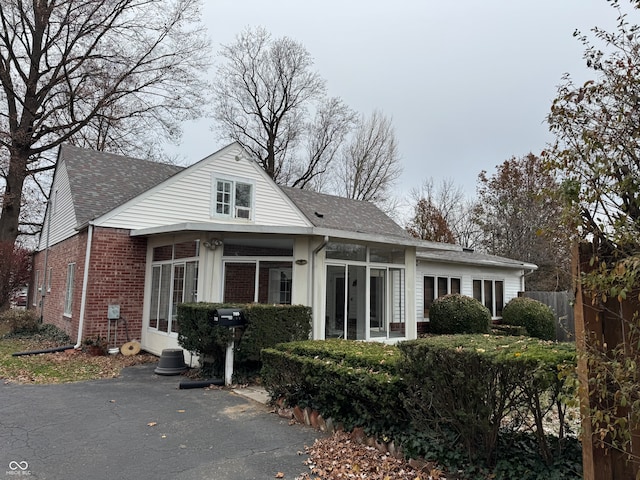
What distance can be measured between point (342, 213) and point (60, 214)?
32.6 feet

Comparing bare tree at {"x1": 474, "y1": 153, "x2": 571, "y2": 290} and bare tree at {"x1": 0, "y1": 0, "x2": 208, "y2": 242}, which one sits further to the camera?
bare tree at {"x1": 474, "y1": 153, "x2": 571, "y2": 290}

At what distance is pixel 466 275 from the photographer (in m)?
16.3

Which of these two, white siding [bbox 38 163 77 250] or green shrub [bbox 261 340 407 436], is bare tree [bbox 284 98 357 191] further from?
green shrub [bbox 261 340 407 436]

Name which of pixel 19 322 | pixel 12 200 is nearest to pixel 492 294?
pixel 19 322

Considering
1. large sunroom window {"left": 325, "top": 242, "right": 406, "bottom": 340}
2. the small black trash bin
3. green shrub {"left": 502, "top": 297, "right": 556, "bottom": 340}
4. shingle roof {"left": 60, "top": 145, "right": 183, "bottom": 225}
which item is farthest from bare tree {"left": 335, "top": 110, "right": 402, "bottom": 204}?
the small black trash bin

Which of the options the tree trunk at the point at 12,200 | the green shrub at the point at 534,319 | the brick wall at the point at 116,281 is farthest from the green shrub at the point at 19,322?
the green shrub at the point at 534,319

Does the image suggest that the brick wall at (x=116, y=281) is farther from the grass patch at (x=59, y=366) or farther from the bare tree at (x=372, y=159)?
the bare tree at (x=372, y=159)

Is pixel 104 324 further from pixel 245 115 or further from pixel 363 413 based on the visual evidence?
pixel 245 115

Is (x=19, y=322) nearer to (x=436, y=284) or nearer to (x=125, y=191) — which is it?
(x=125, y=191)

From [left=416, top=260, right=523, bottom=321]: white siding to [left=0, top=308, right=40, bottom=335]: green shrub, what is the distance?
42.2ft

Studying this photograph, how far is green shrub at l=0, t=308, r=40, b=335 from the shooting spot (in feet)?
43.0

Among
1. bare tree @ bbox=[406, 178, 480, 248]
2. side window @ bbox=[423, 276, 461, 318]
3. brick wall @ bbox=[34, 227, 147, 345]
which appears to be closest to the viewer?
brick wall @ bbox=[34, 227, 147, 345]

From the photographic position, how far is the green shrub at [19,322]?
516 inches

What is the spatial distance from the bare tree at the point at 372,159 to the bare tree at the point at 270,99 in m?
2.51
